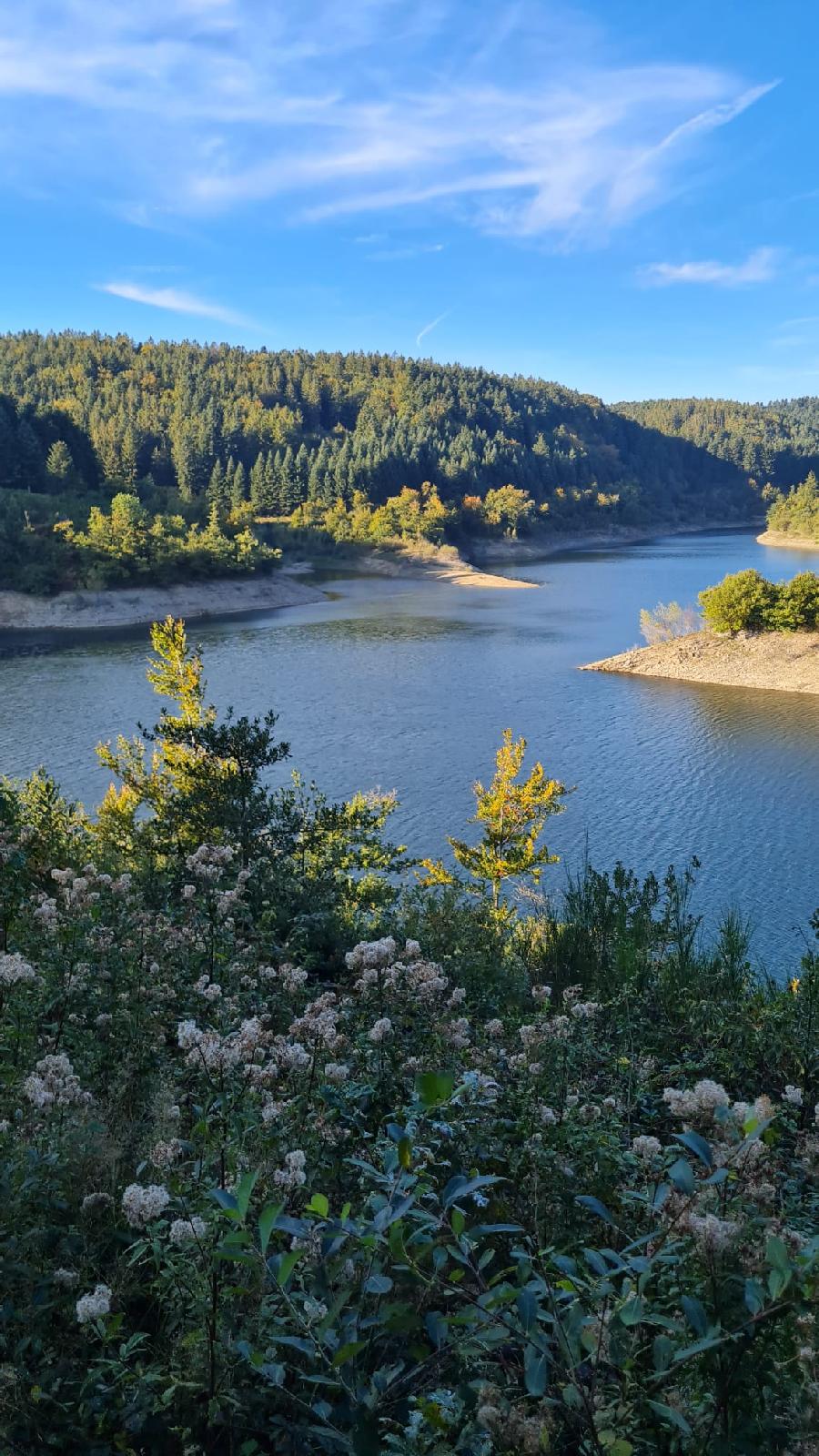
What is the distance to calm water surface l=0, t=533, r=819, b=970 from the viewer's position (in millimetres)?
21922

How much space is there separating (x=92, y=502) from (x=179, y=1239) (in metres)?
84.7

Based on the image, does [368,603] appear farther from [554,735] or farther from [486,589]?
[554,735]

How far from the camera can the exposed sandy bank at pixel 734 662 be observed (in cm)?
4150

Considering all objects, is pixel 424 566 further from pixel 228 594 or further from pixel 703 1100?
pixel 703 1100

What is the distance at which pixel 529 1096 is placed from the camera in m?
3.97

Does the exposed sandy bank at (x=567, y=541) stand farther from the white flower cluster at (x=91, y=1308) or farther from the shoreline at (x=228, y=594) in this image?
the white flower cluster at (x=91, y=1308)

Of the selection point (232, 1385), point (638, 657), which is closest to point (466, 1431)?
point (232, 1385)

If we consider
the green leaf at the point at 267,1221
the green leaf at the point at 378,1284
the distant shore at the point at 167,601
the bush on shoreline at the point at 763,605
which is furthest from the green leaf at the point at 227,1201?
the distant shore at the point at 167,601

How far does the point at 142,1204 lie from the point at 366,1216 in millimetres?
628

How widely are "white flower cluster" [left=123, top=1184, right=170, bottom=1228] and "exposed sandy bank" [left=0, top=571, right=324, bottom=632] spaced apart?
5895 cm

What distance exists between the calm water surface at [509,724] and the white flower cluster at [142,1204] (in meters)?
15.0

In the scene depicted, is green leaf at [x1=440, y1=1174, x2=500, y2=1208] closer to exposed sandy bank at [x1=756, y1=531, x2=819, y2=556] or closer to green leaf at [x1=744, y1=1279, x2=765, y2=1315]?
green leaf at [x1=744, y1=1279, x2=765, y2=1315]

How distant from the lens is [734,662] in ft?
144

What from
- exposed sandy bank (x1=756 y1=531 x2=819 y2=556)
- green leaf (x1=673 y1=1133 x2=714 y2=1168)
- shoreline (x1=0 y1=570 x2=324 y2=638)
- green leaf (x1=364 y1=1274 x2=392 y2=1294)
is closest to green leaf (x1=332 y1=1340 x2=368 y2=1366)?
green leaf (x1=364 y1=1274 x2=392 y2=1294)
